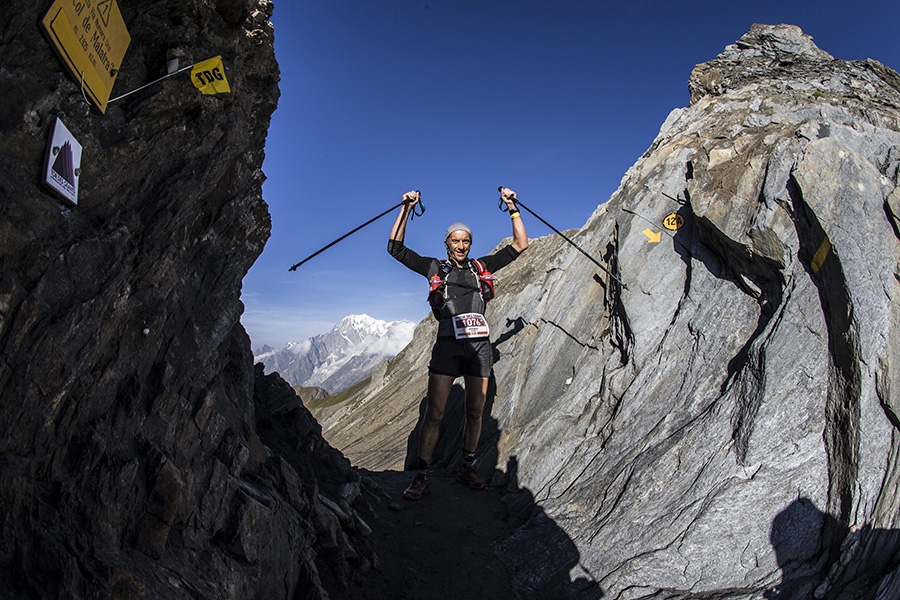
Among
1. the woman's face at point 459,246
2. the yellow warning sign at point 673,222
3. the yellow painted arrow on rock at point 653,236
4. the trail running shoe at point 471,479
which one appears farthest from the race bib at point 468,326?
the yellow warning sign at point 673,222

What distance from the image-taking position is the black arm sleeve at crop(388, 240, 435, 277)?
1001cm

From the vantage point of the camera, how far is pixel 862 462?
247 inches

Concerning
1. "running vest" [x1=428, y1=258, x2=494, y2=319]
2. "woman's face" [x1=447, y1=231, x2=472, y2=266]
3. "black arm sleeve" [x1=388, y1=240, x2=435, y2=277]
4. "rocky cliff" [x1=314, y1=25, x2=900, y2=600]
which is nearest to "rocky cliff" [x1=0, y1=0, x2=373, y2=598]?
"black arm sleeve" [x1=388, y1=240, x2=435, y2=277]

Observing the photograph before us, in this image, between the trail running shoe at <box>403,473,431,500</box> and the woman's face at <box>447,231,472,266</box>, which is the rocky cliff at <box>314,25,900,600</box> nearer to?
the trail running shoe at <box>403,473,431,500</box>

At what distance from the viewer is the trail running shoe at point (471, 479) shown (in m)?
10.7

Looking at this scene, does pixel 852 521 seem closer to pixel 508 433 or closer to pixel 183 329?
pixel 508 433

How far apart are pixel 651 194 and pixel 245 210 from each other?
10.1m

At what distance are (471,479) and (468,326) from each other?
3432 millimetres

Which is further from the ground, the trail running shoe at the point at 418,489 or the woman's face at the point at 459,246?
the woman's face at the point at 459,246

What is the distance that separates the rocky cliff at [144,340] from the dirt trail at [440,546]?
0.55 metres

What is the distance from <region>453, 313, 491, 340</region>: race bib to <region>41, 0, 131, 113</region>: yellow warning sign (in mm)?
6359

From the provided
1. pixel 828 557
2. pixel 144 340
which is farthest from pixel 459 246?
pixel 828 557

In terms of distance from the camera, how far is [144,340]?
18.1ft

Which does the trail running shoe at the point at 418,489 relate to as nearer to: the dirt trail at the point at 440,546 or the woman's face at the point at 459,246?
the dirt trail at the point at 440,546
